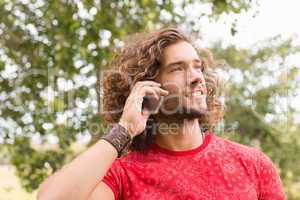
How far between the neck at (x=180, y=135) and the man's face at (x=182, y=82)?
0.18ft

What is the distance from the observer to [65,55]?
19.1 ft

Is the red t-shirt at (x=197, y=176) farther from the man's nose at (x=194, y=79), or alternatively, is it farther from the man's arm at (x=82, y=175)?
the man's nose at (x=194, y=79)

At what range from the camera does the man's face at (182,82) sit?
254 cm

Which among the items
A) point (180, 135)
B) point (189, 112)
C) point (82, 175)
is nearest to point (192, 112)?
point (189, 112)

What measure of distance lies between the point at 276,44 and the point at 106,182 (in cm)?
993

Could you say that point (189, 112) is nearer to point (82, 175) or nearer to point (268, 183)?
point (268, 183)

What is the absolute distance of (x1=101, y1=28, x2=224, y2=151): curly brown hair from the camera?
277 cm

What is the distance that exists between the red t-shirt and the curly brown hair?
0.60ft

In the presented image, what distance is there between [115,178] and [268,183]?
0.69 meters

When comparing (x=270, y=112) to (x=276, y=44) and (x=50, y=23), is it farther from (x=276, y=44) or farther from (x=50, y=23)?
(x=50, y=23)

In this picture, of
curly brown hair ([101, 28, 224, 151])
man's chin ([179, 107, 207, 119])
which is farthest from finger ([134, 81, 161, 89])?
man's chin ([179, 107, 207, 119])

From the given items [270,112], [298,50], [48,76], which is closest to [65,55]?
[48,76]

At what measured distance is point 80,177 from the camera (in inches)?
87.5

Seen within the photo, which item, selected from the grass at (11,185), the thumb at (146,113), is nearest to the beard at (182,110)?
the thumb at (146,113)
